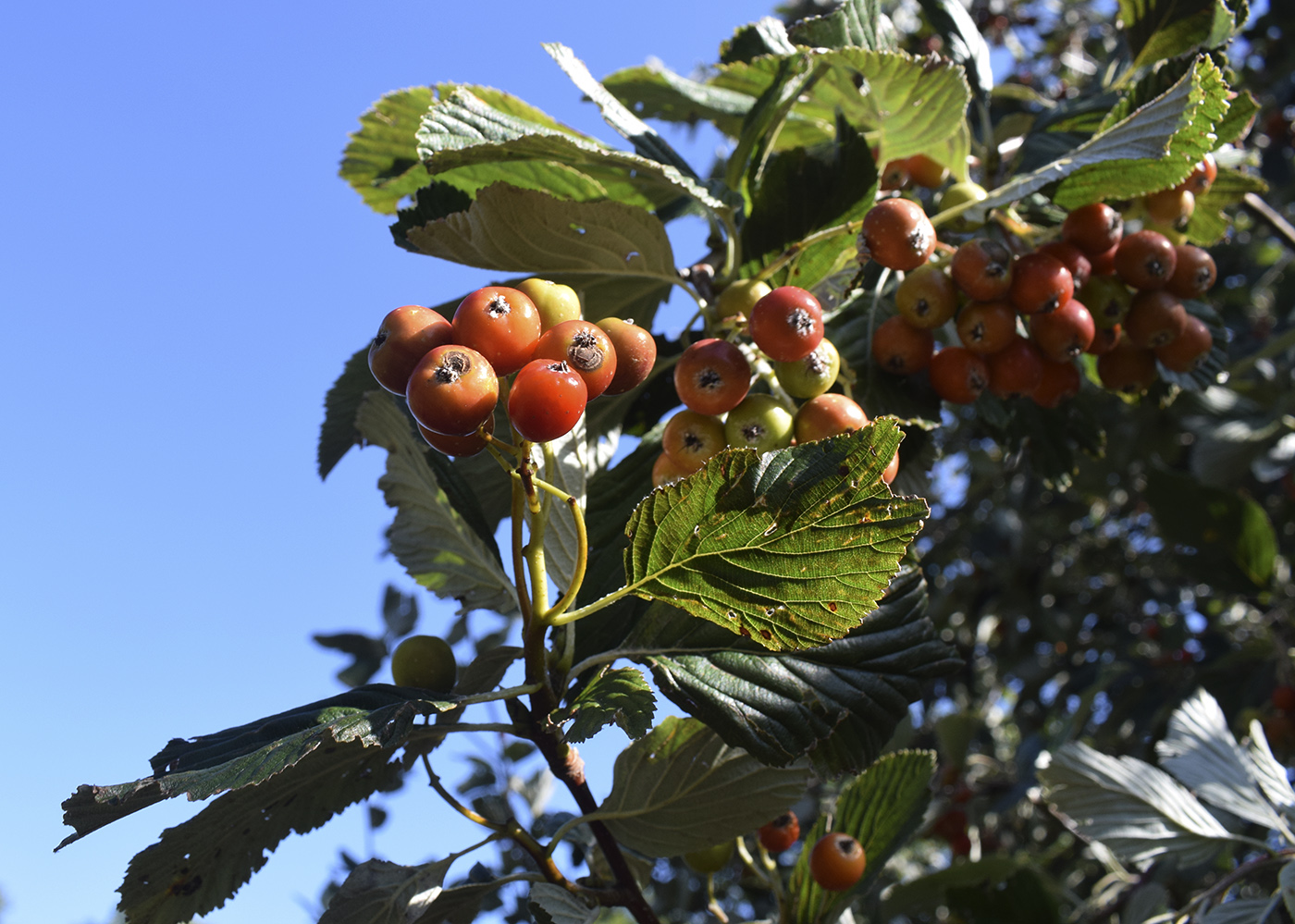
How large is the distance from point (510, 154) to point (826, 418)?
0.74m

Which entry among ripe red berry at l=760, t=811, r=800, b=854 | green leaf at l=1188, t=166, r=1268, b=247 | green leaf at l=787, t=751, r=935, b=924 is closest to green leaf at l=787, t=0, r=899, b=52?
green leaf at l=1188, t=166, r=1268, b=247

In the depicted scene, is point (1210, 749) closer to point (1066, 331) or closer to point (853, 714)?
point (1066, 331)

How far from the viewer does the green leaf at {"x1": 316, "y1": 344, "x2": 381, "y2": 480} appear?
1979 mm

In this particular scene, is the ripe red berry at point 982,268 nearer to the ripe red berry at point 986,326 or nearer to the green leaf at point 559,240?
the ripe red berry at point 986,326

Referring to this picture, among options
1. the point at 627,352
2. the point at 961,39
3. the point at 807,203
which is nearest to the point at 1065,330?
the point at 807,203

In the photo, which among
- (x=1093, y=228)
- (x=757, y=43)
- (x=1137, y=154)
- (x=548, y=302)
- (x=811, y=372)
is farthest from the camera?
(x=757, y=43)

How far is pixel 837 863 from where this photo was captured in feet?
6.41

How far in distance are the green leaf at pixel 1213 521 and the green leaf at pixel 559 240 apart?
8.54 feet

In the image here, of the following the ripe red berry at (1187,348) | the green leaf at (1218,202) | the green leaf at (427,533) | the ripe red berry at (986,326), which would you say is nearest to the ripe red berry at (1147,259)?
the ripe red berry at (1187,348)

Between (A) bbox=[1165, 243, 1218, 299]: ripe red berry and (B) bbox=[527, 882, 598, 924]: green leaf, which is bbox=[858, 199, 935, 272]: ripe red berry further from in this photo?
(B) bbox=[527, 882, 598, 924]: green leaf

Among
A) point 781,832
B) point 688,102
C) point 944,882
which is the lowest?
point 944,882

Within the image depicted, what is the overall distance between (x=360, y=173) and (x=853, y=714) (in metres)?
1.54

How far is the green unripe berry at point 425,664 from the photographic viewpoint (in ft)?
5.19

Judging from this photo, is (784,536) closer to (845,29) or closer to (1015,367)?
(1015,367)
